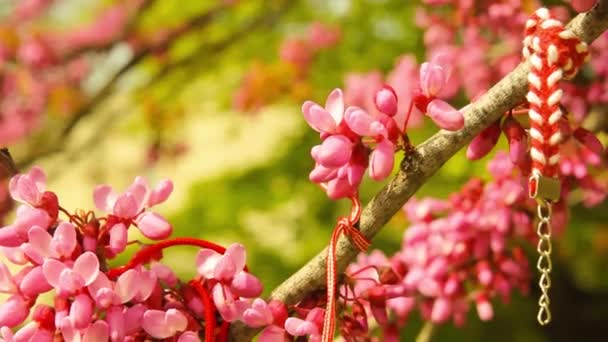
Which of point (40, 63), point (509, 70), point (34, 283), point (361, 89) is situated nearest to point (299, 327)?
point (34, 283)

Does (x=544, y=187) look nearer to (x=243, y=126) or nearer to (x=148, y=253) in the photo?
(x=148, y=253)

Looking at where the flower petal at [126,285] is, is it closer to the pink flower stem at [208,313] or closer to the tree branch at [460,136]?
the pink flower stem at [208,313]

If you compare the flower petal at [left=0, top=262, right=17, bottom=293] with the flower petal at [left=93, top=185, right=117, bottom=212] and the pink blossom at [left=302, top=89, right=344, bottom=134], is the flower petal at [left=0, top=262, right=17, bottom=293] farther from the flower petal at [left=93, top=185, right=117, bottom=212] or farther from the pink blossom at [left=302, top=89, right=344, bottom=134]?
the pink blossom at [left=302, top=89, right=344, bottom=134]

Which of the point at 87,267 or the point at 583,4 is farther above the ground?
the point at 583,4

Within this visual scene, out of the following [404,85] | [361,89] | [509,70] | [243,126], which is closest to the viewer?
[509,70]

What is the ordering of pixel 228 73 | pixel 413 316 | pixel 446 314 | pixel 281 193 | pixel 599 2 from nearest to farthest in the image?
pixel 599 2 < pixel 446 314 < pixel 413 316 < pixel 281 193 < pixel 228 73

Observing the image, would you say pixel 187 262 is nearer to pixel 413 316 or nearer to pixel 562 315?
pixel 413 316

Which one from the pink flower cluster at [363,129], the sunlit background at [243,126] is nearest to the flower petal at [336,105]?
the pink flower cluster at [363,129]

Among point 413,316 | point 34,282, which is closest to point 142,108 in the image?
point 413,316
